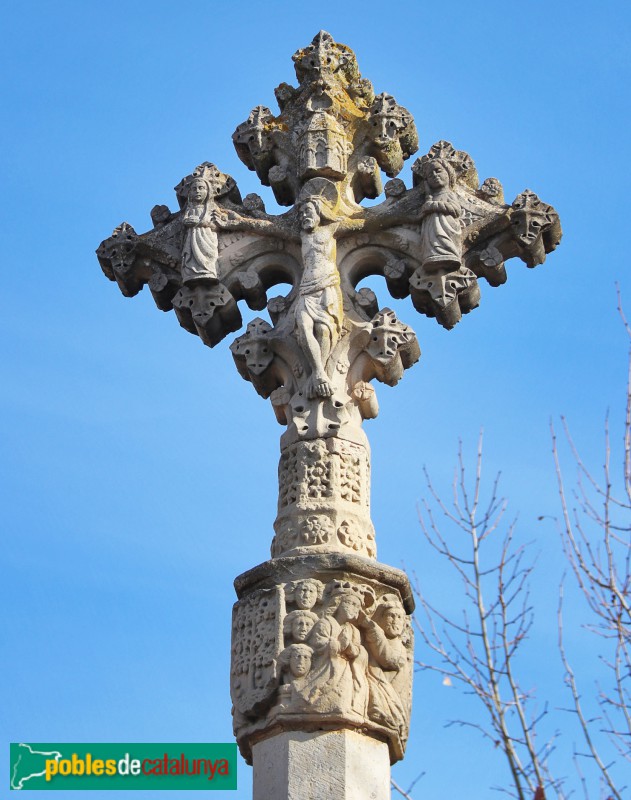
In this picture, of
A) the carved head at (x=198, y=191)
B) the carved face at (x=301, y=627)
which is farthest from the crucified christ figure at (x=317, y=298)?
the carved face at (x=301, y=627)

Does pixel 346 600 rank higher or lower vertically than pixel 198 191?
lower

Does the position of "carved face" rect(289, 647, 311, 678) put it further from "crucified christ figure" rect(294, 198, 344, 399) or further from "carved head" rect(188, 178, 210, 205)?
"carved head" rect(188, 178, 210, 205)

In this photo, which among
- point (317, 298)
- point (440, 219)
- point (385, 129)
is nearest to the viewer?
point (317, 298)

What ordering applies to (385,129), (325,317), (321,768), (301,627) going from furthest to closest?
(385,129) < (325,317) < (301,627) < (321,768)

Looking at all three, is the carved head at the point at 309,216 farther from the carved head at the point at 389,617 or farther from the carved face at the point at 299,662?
the carved face at the point at 299,662

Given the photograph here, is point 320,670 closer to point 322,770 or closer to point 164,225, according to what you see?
point 322,770

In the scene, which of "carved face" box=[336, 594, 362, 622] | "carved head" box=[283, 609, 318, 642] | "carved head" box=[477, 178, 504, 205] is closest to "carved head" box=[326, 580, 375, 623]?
"carved face" box=[336, 594, 362, 622]

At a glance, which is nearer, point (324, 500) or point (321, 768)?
point (321, 768)

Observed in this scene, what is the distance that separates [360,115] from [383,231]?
1.11 meters

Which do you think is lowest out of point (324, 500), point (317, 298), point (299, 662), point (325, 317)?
point (299, 662)

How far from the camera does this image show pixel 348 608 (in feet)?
31.9

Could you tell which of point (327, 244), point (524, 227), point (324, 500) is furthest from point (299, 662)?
point (524, 227)

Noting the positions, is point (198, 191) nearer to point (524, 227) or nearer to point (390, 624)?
point (524, 227)

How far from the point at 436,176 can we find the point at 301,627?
3451 millimetres
